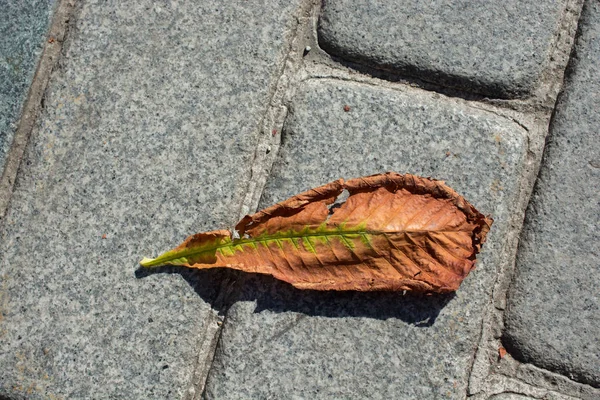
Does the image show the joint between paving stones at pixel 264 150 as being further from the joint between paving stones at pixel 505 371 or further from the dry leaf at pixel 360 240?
the joint between paving stones at pixel 505 371

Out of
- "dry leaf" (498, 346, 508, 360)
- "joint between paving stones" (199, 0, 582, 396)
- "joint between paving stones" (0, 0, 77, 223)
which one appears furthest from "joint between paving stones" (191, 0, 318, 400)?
"dry leaf" (498, 346, 508, 360)

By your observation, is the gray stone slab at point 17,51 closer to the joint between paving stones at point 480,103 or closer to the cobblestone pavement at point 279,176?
the cobblestone pavement at point 279,176

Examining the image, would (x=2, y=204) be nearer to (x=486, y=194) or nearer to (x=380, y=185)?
(x=380, y=185)

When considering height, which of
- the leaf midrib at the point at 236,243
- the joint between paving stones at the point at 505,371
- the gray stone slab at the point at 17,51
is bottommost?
the joint between paving stones at the point at 505,371

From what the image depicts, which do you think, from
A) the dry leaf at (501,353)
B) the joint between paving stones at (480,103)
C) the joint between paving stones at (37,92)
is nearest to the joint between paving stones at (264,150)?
the joint between paving stones at (480,103)

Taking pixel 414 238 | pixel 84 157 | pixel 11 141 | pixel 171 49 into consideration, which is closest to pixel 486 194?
pixel 414 238

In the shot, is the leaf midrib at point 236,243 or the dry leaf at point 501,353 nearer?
the leaf midrib at point 236,243

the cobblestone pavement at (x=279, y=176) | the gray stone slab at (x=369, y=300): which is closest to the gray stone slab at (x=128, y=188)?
the cobblestone pavement at (x=279, y=176)

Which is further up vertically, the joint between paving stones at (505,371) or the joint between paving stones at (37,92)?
the joint between paving stones at (37,92)
